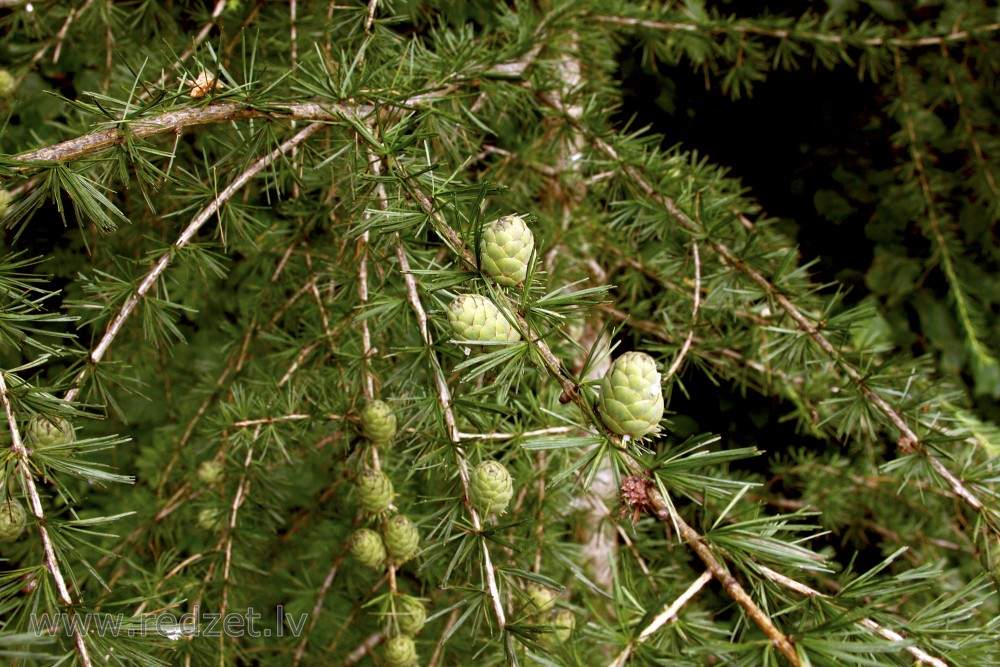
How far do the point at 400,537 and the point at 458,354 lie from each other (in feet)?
0.81

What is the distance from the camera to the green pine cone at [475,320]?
44 cm

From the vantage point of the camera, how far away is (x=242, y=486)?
769 millimetres

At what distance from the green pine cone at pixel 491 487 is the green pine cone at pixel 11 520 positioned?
34 cm

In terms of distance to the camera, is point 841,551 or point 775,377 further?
point 841,551

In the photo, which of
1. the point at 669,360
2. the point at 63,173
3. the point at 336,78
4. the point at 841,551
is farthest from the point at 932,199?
the point at 63,173

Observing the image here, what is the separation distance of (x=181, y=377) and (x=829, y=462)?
1412 mm

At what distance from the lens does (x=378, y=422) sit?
0.65 m

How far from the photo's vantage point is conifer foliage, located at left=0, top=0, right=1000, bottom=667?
1.45ft

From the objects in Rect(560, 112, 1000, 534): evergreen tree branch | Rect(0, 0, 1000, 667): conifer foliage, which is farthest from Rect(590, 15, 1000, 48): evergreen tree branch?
Rect(560, 112, 1000, 534): evergreen tree branch

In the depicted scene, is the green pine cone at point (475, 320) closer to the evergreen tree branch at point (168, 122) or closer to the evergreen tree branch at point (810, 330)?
the evergreen tree branch at point (168, 122)

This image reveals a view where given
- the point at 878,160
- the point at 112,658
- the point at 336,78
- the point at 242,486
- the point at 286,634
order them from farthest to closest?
1. the point at 878,160
2. the point at 286,634
3. the point at 242,486
4. the point at 336,78
5. the point at 112,658

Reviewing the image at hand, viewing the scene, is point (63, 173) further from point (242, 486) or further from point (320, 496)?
point (320, 496)

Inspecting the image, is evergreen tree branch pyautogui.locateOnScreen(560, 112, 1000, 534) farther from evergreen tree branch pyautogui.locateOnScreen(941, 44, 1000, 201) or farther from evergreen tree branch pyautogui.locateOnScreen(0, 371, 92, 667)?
evergreen tree branch pyautogui.locateOnScreen(941, 44, 1000, 201)

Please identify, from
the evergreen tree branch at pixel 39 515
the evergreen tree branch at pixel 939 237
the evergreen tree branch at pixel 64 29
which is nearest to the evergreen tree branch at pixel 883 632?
the evergreen tree branch at pixel 39 515
